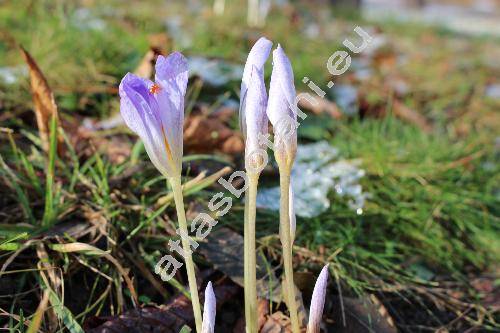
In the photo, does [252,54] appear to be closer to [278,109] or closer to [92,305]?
[278,109]

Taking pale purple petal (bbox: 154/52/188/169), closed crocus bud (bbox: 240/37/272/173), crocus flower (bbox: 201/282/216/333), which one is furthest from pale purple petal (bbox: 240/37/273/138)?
crocus flower (bbox: 201/282/216/333)

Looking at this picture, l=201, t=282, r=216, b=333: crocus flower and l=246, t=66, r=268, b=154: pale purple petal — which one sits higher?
l=246, t=66, r=268, b=154: pale purple petal

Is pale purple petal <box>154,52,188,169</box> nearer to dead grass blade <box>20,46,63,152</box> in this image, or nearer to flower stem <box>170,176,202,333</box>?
flower stem <box>170,176,202,333</box>

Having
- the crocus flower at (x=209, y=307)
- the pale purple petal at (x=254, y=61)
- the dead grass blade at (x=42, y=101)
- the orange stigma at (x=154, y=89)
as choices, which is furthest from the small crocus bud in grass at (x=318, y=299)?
the dead grass blade at (x=42, y=101)

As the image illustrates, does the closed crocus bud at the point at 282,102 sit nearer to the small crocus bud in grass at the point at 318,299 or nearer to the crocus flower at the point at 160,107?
the crocus flower at the point at 160,107

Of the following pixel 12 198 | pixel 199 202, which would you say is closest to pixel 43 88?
pixel 12 198

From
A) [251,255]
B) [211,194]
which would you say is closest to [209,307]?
[251,255]
